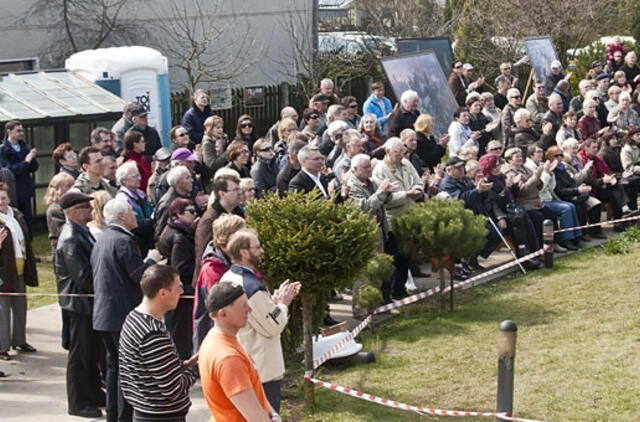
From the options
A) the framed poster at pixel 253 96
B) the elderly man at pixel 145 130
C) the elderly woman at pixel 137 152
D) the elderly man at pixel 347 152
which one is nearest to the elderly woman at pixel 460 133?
the elderly man at pixel 347 152

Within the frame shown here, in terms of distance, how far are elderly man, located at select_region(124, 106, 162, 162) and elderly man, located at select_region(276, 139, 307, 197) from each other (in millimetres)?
3362

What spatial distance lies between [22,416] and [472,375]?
13.4 ft

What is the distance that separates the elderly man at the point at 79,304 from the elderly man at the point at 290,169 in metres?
3.91

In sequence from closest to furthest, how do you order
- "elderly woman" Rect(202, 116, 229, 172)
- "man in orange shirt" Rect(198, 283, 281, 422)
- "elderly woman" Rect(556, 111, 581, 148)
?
1. "man in orange shirt" Rect(198, 283, 281, 422)
2. "elderly woman" Rect(202, 116, 229, 172)
3. "elderly woman" Rect(556, 111, 581, 148)

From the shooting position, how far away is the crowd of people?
7.09 m

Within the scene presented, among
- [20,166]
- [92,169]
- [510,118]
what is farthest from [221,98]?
[92,169]

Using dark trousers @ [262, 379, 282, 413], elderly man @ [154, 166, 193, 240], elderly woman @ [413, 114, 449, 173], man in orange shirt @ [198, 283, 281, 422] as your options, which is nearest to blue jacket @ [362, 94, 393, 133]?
elderly woman @ [413, 114, 449, 173]

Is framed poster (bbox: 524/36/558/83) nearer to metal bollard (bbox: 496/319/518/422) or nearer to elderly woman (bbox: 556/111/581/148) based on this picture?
elderly woman (bbox: 556/111/581/148)

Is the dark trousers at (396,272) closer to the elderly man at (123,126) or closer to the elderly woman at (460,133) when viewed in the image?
the elderly woman at (460,133)

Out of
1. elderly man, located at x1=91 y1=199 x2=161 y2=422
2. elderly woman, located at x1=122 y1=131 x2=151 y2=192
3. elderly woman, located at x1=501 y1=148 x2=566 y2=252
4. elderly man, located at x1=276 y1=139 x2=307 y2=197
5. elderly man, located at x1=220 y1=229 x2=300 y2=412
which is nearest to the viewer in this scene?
elderly man, located at x1=220 y1=229 x2=300 y2=412

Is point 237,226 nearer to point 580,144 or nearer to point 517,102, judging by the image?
point 580,144

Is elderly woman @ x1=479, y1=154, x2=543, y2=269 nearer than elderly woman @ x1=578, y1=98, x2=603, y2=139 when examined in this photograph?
Yes

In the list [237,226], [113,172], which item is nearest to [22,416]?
[237,226]

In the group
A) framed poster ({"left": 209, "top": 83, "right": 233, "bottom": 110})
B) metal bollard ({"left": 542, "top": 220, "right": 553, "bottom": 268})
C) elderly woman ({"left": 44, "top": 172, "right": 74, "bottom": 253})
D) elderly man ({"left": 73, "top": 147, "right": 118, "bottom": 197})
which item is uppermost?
framed poster ({"left": 209, "top": 83, "right": 233, "bottom": 110})
